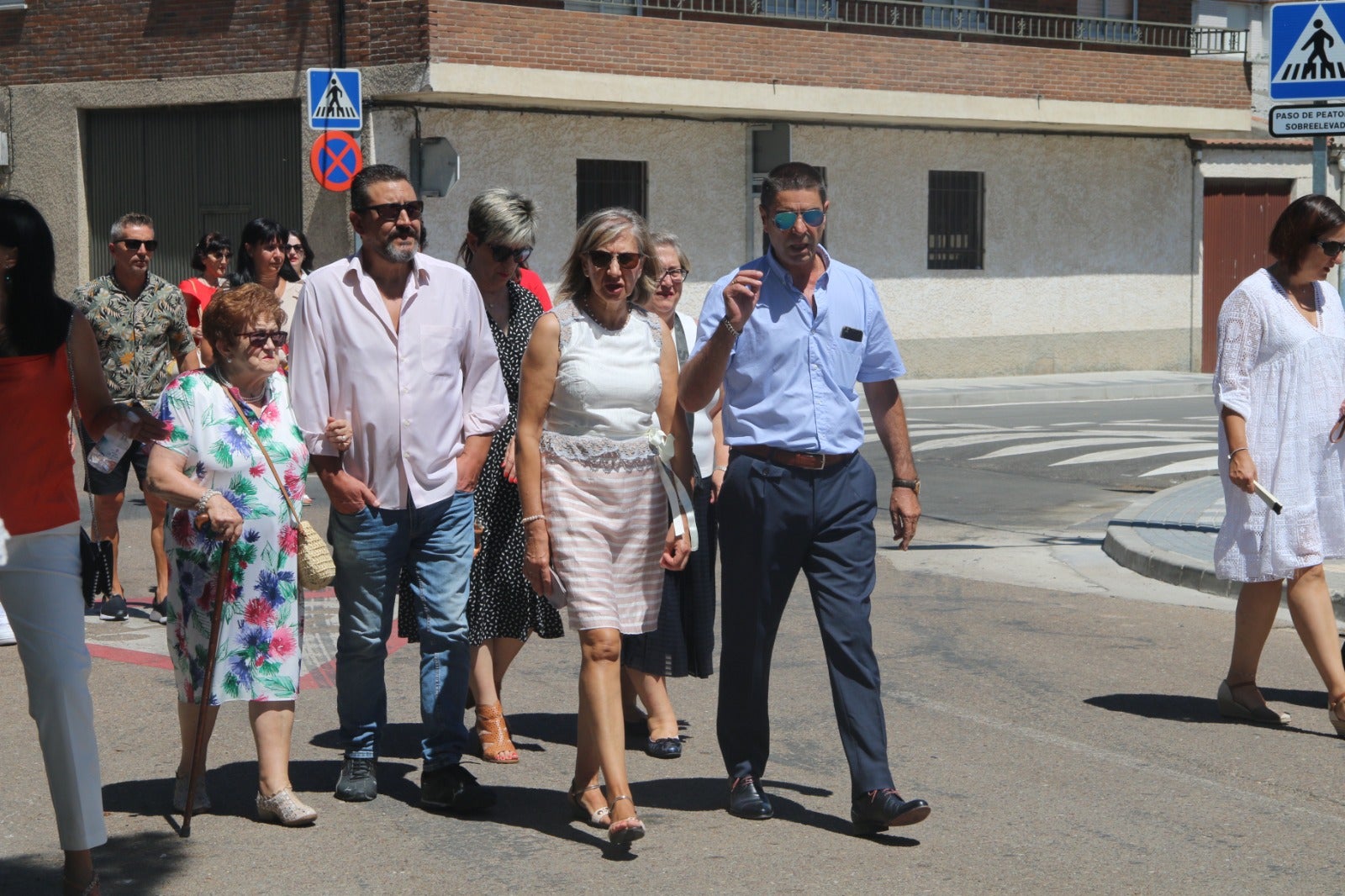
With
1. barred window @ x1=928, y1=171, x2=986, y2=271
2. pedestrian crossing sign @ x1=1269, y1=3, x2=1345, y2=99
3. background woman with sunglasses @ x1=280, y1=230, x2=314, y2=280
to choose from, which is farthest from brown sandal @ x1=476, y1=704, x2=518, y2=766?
barred window @ x1=928, y1=171, x2=986, y2=271

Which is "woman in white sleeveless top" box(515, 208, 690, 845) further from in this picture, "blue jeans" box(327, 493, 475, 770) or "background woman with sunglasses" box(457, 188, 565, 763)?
"background woman with sunglasses" box(457, 188, 565, 763)

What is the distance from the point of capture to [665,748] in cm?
592

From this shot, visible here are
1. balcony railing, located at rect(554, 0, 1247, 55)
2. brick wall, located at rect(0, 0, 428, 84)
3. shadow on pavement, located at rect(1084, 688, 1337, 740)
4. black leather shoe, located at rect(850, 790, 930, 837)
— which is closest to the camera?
black leather shoe, located at rect(850, 790, 930, 837)

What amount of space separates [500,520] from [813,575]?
4.43ft

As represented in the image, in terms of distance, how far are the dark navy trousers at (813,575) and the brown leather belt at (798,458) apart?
0.06ft

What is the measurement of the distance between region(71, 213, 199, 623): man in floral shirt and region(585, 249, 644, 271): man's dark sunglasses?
373 cm

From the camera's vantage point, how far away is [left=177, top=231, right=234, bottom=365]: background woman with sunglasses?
9.23m

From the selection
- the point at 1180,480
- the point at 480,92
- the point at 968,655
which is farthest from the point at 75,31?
the point at 968,655

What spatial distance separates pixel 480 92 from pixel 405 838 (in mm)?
16727

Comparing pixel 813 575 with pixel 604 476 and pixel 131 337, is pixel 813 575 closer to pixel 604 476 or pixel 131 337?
pixel 604 476

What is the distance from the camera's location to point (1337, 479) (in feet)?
21.1

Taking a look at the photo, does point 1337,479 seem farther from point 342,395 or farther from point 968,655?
point 342,395

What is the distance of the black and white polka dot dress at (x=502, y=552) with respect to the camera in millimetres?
5957

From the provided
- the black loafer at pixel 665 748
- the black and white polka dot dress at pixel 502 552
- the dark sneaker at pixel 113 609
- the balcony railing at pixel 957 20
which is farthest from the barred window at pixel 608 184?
the black loafer at pixel 665 748
